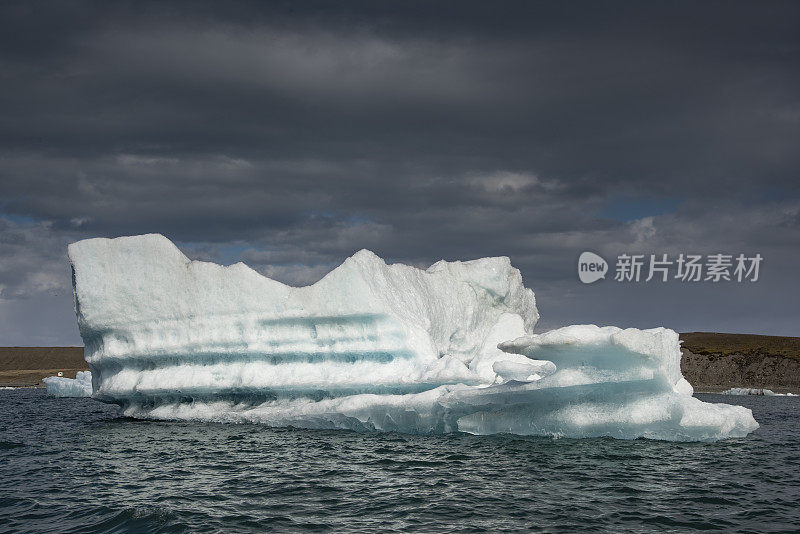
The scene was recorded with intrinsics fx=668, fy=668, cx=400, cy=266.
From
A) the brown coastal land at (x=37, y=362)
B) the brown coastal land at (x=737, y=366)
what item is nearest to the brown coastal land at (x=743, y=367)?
the brown coastal land at (x=737, y=366)

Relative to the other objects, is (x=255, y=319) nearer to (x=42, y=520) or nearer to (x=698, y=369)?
(x=42, y=520)

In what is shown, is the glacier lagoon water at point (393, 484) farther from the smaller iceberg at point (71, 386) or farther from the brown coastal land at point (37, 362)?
the brown coastal land at point (37, 362)

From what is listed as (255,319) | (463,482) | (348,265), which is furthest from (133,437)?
(463,482)

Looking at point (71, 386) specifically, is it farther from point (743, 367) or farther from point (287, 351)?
point (743, 367)

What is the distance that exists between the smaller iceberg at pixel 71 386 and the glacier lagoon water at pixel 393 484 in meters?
26.7

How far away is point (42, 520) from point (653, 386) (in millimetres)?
12567

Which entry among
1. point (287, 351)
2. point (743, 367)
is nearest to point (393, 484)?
point (287, 351)

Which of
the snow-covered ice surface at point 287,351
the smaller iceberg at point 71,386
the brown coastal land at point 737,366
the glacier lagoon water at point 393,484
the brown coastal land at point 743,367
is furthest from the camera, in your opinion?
the brown coastal land at point 737,366

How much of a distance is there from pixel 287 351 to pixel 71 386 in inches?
1123

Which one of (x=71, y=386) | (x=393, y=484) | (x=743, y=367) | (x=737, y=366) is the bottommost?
(x=743, y=367)

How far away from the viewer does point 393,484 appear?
11.6m

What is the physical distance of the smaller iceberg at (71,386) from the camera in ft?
139

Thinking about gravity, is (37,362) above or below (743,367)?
above

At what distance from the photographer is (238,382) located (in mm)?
20859
